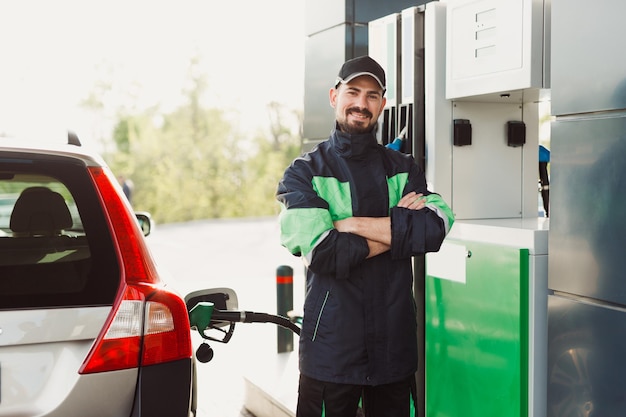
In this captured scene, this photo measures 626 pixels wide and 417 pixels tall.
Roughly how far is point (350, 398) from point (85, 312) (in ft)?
4.00

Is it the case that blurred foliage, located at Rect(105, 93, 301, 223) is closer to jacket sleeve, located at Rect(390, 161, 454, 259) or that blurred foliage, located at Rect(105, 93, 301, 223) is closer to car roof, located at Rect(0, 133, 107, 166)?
jacket sleeve, located at Rect(390, 161, 454, 259)

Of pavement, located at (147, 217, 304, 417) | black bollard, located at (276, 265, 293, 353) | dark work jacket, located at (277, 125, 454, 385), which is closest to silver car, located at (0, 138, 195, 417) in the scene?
pavement, located at (147, 217, 304, 417)

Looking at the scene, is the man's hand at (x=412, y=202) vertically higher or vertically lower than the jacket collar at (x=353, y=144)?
lower

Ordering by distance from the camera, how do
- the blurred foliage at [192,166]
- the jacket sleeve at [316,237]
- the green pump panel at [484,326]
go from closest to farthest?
the jacket sleeve at [316,237] < the green pump panel at [484,326] < the blurred foliage at [192,166]

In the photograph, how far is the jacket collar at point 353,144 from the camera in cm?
322

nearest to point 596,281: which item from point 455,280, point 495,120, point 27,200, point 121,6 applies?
point 455,280

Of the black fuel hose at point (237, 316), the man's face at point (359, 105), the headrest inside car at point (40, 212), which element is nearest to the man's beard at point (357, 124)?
the man's face at point (359, 105)

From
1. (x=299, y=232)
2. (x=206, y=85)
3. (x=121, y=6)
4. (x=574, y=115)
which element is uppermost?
(x=121, y=6)

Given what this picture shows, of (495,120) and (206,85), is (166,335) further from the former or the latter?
(206,85)

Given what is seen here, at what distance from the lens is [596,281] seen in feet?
10.6

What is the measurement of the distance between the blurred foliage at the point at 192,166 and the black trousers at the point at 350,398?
103 ft

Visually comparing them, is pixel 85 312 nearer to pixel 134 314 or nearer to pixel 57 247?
pixel 134 314

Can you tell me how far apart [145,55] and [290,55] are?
631 cm

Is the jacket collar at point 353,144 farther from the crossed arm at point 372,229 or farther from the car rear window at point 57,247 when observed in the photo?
the car rear window at point 57,247
